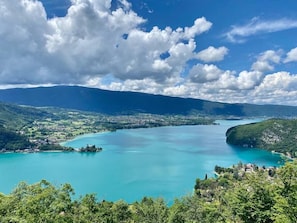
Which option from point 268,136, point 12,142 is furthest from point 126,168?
point 268,136

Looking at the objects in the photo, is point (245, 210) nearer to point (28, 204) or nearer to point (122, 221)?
point (28, 204)

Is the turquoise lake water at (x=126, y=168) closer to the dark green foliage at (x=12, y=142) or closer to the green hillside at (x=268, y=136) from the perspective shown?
the green hillside at (x=268, y=136)

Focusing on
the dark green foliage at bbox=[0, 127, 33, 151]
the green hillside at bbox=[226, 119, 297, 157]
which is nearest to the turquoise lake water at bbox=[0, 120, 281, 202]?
the green hillside at bbox=[226, 119, 297, 157]

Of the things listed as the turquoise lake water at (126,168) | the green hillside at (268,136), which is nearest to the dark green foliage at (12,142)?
the turquoise lake water at (126,168)

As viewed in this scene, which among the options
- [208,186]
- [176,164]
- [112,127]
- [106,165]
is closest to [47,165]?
[106,165]

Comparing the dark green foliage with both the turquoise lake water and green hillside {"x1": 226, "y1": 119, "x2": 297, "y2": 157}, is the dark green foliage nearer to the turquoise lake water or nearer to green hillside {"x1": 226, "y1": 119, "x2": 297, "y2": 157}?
the turquoise lake water
